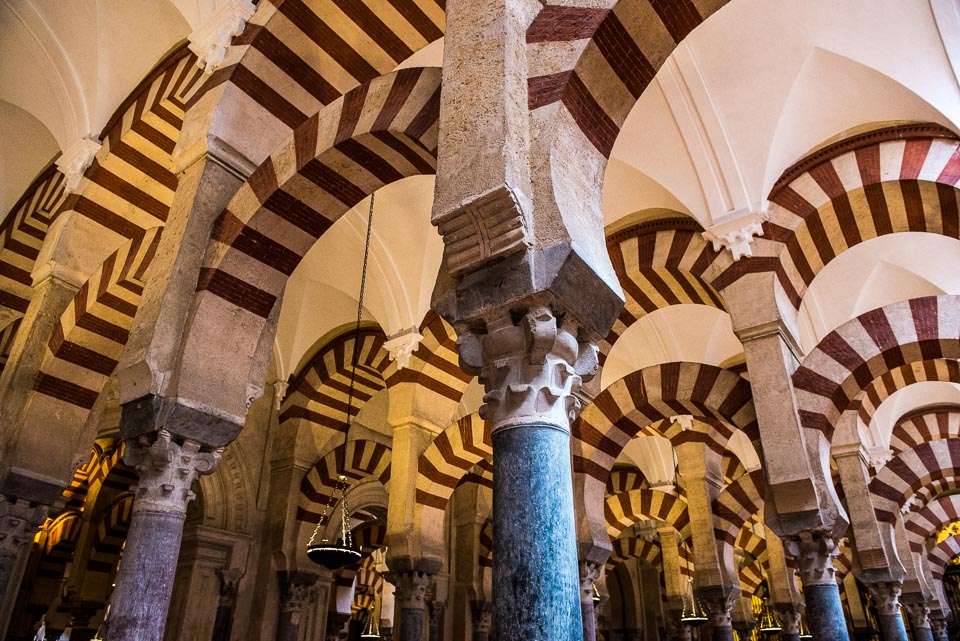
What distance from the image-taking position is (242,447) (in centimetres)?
927

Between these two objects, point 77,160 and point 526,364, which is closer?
point 526,364

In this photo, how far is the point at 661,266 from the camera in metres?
6.98

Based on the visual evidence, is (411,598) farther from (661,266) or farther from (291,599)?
(661,266)

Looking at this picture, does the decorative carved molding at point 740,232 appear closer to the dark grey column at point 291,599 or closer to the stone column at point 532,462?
the stone column at point 532,462

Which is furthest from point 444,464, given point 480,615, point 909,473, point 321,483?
point 909,473

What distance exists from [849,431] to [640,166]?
4.38m

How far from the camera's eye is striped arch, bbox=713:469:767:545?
29.0 ft

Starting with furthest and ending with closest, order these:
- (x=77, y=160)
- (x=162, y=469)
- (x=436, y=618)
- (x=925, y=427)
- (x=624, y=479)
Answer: (x=624, y=479), (x=925, y=427), (x=436, y=618), (x=77, y=160), (x=162, y=469)

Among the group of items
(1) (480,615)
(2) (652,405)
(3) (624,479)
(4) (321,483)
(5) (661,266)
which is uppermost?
(5) (661,266)

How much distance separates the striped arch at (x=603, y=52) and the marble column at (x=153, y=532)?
2.63 meters

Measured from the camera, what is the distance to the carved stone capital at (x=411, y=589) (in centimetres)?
646

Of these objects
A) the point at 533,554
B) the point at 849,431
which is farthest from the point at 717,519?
the point at 533,554

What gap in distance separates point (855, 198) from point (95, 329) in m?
7.07

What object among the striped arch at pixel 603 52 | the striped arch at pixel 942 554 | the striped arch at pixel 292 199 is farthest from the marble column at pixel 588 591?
the striped arch at pixel 942 554
